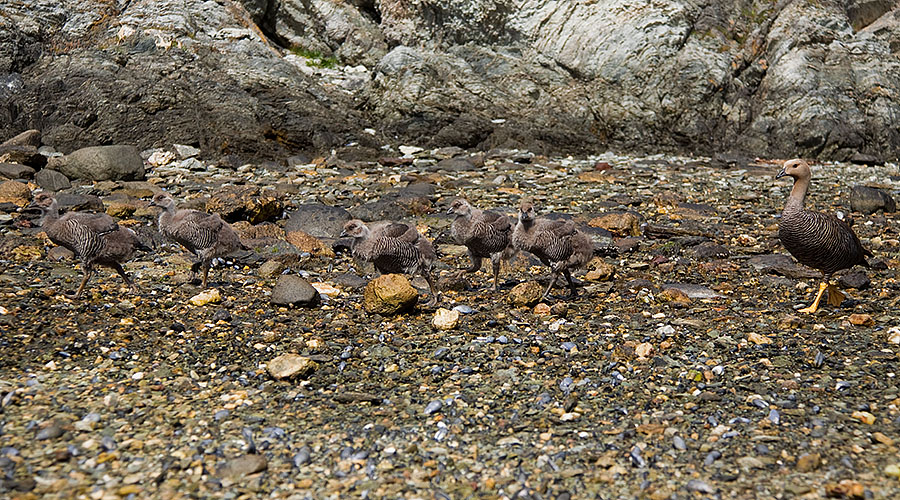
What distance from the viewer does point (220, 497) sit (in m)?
5.44

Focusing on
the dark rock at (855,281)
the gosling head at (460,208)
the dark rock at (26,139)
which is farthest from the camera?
the dark rock at (26,139)

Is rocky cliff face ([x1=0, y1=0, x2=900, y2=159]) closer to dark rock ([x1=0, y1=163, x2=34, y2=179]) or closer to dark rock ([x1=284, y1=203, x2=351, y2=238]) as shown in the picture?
dark rock ([x1=0, y1=163, x2=34, y2=179])

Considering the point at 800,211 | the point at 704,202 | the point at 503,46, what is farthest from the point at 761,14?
the point at 800,211

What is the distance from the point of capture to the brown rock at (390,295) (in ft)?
31.0

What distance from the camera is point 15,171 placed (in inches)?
697

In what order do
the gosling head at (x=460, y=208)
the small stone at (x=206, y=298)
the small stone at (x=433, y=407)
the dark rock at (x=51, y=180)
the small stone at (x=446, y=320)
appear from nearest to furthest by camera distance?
the small stone at (x=433, y=407) < the small stone at (x=446, y=320) < the small stone at (x=206, y=298) < the gosling head at (x=460, y=208) < the dark rock at (x=51, y=180)

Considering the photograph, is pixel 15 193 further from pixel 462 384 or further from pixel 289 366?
pixel 462 384

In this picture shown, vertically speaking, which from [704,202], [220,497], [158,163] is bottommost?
[158,163]

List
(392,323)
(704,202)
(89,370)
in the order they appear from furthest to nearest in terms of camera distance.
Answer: (704,202) < (392,323) < (89,370)

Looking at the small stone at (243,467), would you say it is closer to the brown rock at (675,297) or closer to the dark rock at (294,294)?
the dark rock at (294,294)

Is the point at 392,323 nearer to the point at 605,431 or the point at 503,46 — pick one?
the point at 605,431

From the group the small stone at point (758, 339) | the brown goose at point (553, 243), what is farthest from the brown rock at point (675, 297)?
the small stone at point (758, 339)

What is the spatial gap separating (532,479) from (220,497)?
246cm

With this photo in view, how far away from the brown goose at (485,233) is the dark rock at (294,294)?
2459mm
